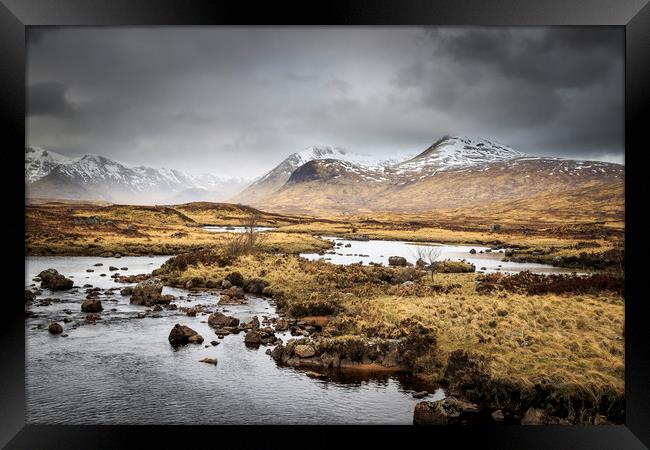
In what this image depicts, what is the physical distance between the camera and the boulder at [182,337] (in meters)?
11.4

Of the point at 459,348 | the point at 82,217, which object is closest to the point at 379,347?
the point at 459,348

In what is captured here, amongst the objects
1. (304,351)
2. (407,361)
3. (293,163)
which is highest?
(293,163)

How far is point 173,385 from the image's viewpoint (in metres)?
9.48

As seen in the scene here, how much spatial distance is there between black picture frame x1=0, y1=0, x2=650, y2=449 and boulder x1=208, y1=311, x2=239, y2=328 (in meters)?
4.44

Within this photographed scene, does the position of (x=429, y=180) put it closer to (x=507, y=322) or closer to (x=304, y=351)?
(x=507, y=322)

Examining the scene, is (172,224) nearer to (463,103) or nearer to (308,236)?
(308,236)

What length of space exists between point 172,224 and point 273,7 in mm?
10233

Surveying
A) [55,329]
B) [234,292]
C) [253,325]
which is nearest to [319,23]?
[253,325]

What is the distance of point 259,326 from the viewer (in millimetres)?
12734

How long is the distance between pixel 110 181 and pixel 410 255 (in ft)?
40.0

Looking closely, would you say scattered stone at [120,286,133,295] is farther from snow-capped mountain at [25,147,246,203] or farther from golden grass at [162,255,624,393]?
golden grass at [162,255,624,393]

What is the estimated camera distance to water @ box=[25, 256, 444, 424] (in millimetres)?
8711

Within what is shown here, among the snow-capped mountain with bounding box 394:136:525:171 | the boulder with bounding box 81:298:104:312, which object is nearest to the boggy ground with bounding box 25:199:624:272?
the boulder with bounding box 81:298:104:312

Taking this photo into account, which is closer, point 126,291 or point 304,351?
point 304,351
